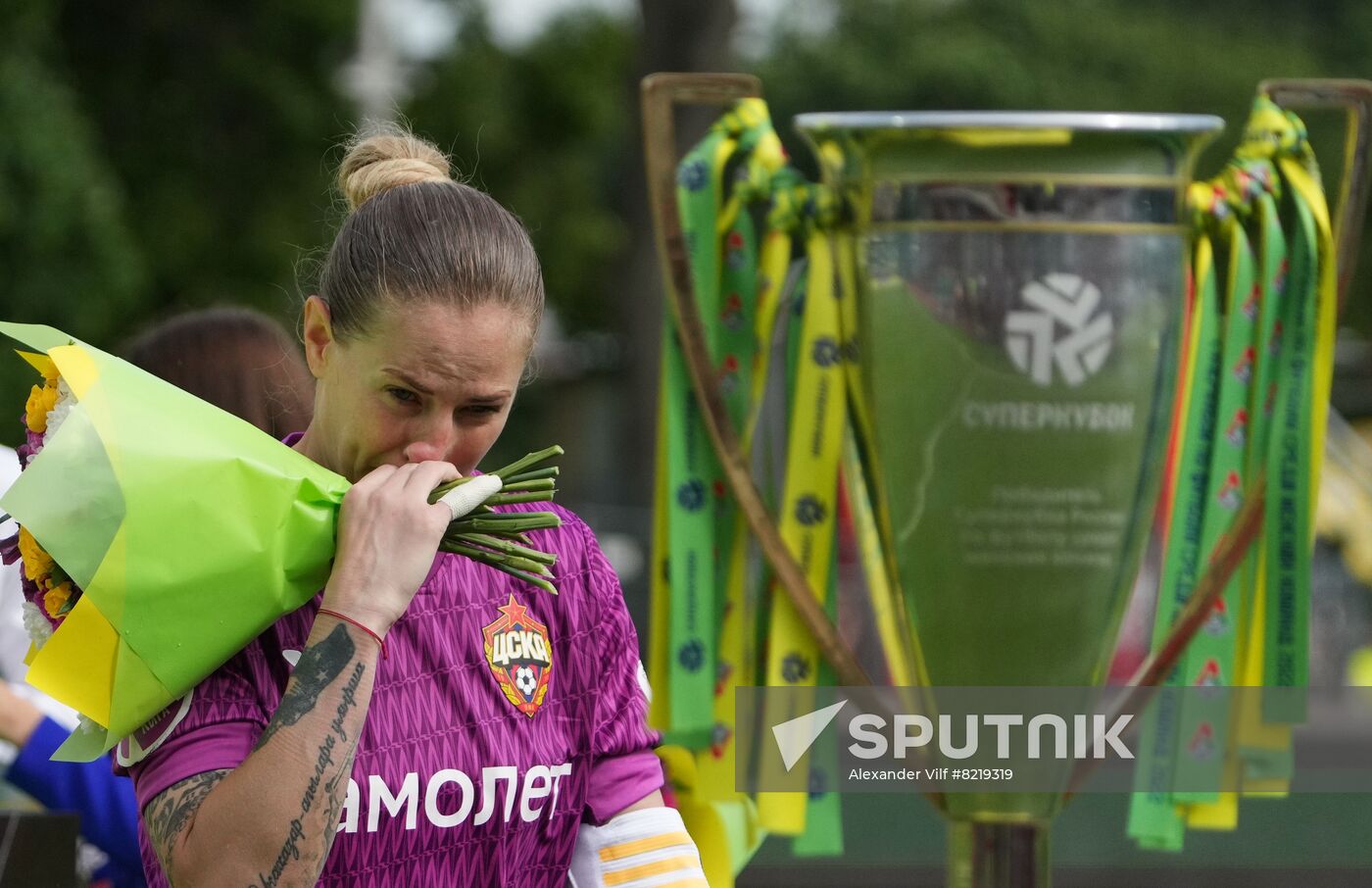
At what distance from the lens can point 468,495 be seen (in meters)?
1.84

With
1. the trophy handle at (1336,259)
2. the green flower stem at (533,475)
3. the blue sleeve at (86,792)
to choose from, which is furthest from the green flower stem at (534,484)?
the trophy handle at (1336,259)

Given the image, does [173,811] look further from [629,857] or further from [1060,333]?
[1060,333]

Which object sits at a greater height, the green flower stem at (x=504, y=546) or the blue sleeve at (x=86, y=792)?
the green flower stem at (x=504, y=546)

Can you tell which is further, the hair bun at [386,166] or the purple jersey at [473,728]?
the hair bun at [386,166]

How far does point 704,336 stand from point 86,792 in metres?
1.19

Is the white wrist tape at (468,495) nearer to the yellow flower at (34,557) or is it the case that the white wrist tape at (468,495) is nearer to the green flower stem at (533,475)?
the green flower stem at (533,475)

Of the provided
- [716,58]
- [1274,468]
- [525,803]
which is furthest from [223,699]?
[716,58]

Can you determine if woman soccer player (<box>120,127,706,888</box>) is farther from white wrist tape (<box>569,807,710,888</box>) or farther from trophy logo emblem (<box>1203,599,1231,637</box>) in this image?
trophy logo emblem (<box>1203,599,1231,637</box>)

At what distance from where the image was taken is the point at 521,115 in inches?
611

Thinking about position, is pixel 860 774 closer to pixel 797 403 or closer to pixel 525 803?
pixel 797 403

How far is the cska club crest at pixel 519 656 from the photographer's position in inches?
75.5

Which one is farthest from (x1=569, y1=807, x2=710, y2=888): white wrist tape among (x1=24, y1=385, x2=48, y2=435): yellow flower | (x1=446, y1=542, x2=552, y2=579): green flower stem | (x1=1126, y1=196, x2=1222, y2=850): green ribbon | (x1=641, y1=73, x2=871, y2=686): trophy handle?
(x1=1126, y1=196, x2=1222, y2=850): green ribbon

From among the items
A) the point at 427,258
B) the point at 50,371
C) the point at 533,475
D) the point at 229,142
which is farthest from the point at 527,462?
the point at 229,142

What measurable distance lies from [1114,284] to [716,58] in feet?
15.0
